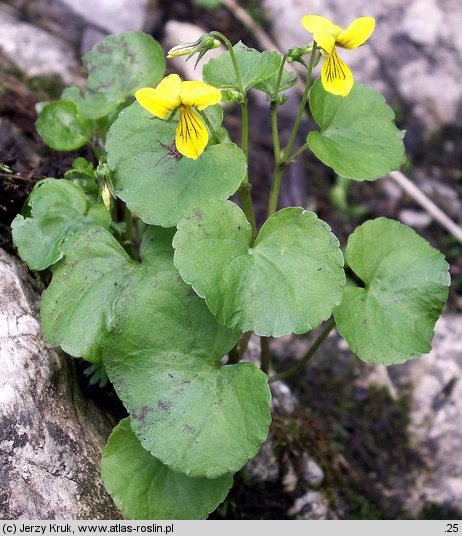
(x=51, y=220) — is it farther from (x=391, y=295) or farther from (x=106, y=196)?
(x=391, y=295)

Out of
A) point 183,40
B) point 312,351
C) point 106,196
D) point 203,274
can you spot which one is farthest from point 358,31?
point 183,40

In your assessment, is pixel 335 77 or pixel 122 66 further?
pixel 122 66

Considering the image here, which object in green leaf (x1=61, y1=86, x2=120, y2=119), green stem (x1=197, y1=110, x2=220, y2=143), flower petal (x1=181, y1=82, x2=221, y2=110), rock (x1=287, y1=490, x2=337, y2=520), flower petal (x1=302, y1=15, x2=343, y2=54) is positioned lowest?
rock (x1=287, y1=490, x2=337, y2=520)

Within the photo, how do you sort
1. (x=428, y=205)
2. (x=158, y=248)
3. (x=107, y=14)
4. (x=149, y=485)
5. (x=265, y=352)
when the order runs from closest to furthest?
(x=149, y=485) → (x=158, y=248) → (x=265, y=352) → (x=428, y=205) → (x=107, y=14)

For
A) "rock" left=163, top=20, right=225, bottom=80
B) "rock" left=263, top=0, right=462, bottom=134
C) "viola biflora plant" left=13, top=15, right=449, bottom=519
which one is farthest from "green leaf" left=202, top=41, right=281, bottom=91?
"rock" left=263, top=0, right=462, bottom=134

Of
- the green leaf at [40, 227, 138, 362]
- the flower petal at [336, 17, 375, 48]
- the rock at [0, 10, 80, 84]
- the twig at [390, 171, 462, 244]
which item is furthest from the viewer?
the twig at [390, 171, 462, 244]

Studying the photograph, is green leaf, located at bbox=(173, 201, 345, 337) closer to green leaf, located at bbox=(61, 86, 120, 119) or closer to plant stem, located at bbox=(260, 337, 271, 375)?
plant stem, located at bbox=(260, 337, 271, 375)
